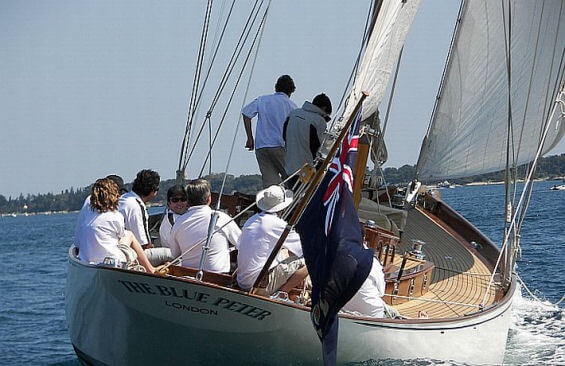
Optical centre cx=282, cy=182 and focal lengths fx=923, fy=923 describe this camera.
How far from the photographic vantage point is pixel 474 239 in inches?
515

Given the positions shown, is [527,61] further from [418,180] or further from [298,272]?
[298,272]

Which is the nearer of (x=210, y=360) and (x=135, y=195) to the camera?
(x=210, y=360)

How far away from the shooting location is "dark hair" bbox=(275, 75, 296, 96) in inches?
432

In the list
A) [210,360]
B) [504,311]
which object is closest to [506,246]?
[504,311]

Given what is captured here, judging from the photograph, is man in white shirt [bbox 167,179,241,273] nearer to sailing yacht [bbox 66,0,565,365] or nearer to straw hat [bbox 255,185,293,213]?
sailing yacht [bbox 66,0,565,365]

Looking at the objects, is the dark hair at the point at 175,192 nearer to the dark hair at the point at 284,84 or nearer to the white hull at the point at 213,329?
the white hull at the point at 213,329

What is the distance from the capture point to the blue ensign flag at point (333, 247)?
21.4ft

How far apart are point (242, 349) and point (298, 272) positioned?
0.79 m

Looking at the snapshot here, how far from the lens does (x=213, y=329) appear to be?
7.51m

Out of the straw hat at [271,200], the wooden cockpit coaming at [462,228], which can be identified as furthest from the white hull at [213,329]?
the wooden cockpit coaming at [462,228]

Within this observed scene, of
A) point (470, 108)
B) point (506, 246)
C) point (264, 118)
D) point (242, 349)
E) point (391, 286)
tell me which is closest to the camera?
point (242, 349)

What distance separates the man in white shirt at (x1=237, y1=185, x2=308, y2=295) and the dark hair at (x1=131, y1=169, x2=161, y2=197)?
6.37 ft

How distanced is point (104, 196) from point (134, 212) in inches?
40.8

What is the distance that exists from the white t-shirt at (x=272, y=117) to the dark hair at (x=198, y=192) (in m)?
2.80
